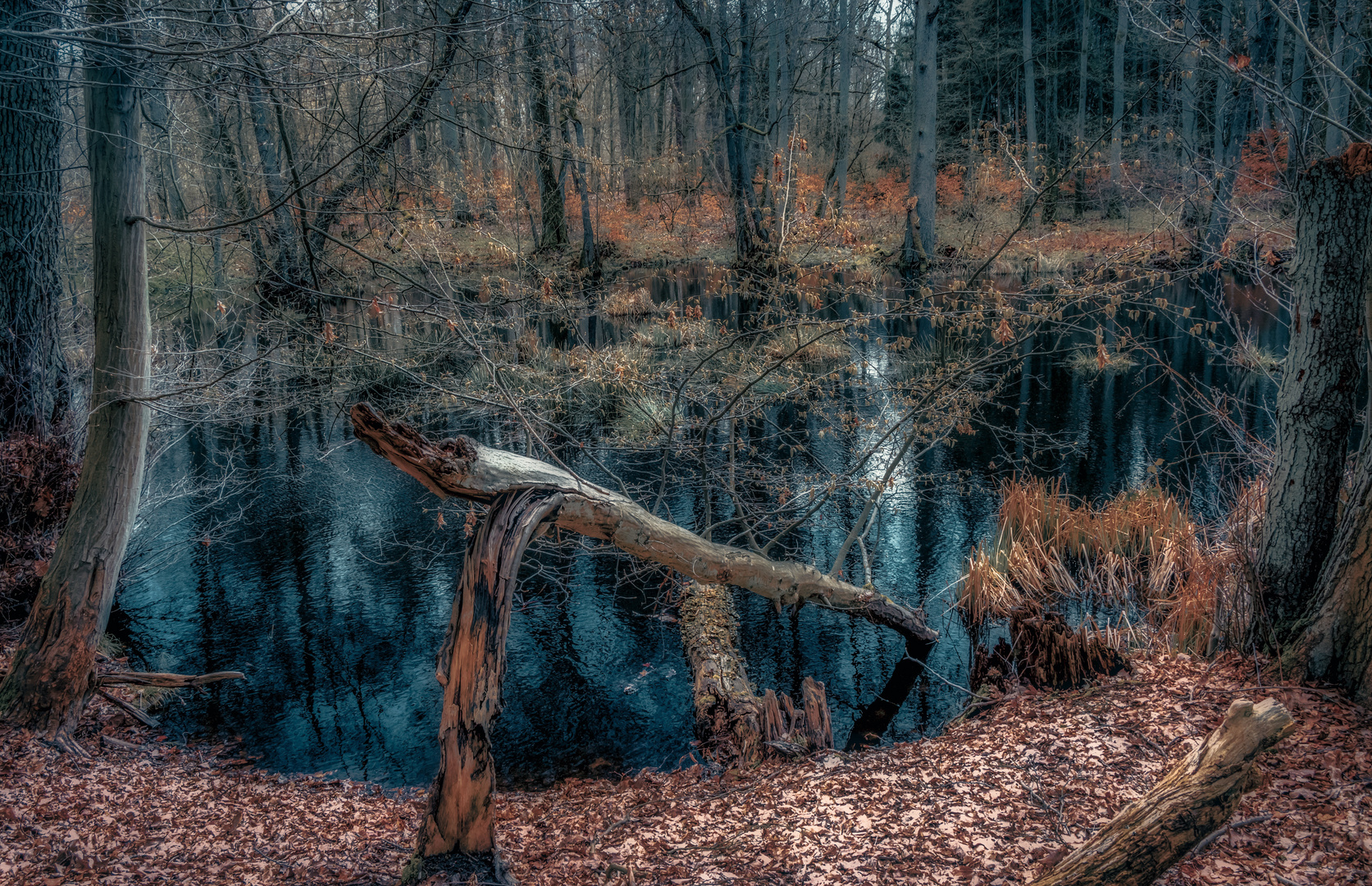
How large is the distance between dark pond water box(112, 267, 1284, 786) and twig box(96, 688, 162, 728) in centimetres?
18

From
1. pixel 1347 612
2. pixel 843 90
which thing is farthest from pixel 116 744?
pixel 843 90

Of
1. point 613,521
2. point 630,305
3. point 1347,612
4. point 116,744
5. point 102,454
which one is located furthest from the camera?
point 630,305

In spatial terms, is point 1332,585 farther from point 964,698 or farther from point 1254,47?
point 1254,47

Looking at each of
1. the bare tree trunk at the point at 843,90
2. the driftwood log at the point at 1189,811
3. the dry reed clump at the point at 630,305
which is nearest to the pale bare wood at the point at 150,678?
the driftwood log at the point at 1189,811

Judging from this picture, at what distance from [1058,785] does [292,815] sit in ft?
13.2

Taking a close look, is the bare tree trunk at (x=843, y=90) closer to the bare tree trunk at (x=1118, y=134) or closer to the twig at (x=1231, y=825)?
the bare tree trunk at (x=1118, y=134)

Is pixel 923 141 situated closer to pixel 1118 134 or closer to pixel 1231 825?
pixel 1118 134

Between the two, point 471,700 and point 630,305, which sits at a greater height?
point 630,305

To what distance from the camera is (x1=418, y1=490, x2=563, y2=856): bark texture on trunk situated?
11.2 ft

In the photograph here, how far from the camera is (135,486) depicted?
528 cm

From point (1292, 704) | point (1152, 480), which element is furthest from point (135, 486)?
point (1152, 480)

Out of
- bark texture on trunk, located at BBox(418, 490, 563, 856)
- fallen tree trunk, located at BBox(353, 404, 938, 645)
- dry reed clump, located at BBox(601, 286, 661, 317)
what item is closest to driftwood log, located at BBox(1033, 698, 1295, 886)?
bark texture on trunk, located at BBox(418, 490, 563, 856)

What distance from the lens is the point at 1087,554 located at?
736cm

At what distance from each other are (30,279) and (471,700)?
21.1 ft
